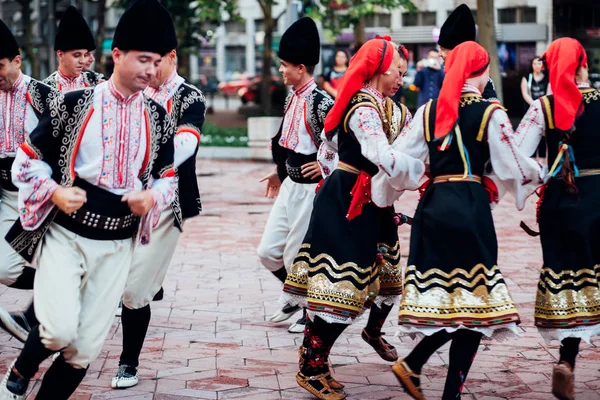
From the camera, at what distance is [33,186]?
4430 mm

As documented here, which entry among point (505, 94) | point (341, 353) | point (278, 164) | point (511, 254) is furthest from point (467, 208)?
point (505, 94)

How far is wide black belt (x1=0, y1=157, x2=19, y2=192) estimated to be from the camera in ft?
20.0

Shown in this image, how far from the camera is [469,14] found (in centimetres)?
629

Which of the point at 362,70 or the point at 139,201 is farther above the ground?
the point at 362,70

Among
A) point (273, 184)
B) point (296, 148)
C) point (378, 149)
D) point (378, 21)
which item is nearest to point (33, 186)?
point (378, 149)

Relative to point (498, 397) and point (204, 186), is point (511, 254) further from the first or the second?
point (204, 186)

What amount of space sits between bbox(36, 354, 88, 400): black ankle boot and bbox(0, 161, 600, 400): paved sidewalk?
2.81 ft

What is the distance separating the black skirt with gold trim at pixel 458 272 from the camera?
4875 mm

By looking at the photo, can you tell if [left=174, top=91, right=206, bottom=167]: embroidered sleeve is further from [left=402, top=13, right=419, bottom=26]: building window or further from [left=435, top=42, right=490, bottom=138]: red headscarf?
[left=402, top=13, right=419, bottom=26]: building window

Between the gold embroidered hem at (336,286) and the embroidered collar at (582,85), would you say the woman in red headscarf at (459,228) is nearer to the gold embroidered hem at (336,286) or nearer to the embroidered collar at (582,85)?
the gold embroidered hem at (336,286)

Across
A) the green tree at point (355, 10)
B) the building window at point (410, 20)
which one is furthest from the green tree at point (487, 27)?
the building window at point (410, 20)

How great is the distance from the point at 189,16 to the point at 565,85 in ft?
71.7

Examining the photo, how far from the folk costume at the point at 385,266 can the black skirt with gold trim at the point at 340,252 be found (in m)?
0.13

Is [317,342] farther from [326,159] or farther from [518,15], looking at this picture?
[518,15]
